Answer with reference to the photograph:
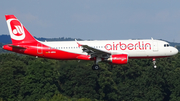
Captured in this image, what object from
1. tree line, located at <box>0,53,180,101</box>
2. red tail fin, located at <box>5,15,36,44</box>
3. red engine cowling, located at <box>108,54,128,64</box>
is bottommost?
tree line, located at <box>0,53,180,101</box>

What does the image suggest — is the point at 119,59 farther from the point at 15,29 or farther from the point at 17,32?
the point at 15,29

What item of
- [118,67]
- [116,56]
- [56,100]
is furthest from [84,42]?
[118,67]

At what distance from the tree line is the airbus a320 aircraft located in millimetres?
32946

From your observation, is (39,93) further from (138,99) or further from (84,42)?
(84,42)

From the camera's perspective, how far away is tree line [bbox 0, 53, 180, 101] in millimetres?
94000

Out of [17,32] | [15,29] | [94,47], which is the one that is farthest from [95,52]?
[15,29]

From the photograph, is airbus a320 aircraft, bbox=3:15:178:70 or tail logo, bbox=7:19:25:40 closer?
airbus a320 aircraft, bbox=3:15:178:70

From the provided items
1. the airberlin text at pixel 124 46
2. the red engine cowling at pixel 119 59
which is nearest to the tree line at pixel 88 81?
the airberlin text at pixel 124 46

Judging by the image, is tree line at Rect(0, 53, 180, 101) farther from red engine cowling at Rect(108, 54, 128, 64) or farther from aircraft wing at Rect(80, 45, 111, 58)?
red engine cowling at Rect(108, 54, 128, 64)

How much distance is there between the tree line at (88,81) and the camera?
9400 cm

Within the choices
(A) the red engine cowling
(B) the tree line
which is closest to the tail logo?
(A) the red engine cowling

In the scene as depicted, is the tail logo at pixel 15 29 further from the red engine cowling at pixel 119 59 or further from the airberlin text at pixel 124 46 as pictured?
the red engine cowling at pixel 119 59

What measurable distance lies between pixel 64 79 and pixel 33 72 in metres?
13.7

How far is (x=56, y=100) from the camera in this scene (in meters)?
81.2
